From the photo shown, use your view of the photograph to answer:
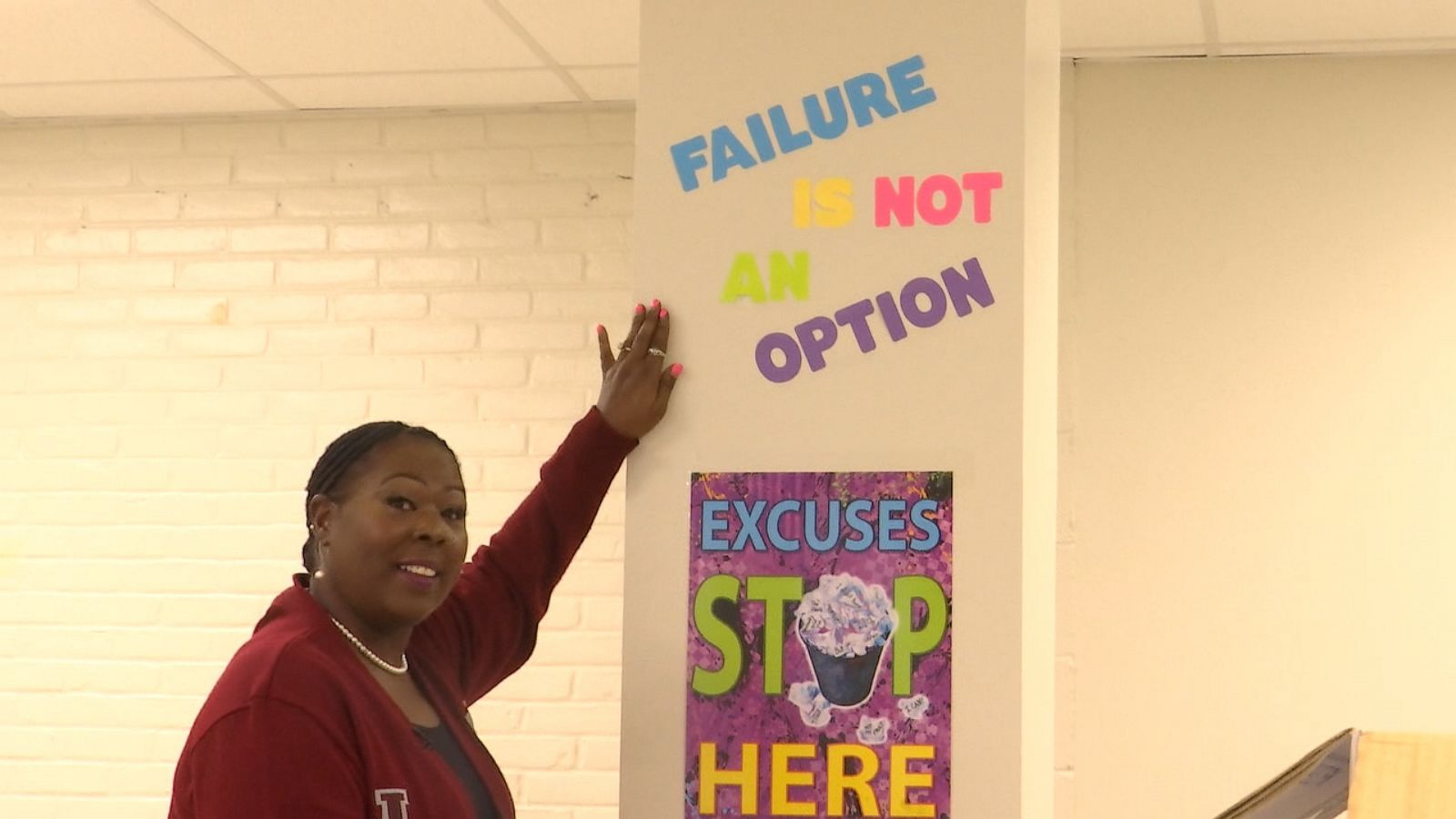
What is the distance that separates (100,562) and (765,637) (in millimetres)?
2675

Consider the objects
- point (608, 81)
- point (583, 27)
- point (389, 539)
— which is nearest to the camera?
point (389, 539)

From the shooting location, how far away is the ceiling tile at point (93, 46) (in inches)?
138

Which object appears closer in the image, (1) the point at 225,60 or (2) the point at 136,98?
(1) the point at 225,60

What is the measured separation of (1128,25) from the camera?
3529 mm

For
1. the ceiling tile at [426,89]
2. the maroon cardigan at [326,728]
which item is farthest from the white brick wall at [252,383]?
the maroon cardigan at [326,728]

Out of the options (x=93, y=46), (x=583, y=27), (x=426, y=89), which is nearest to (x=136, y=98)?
(x=93, y=46)

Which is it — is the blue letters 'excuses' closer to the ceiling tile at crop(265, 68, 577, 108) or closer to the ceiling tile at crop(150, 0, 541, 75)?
the ceiling tile at crop(150, 0, 541, 75)

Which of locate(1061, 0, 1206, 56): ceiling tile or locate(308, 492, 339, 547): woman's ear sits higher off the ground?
locate(1061, 0, 1206, 56): ceiling tile

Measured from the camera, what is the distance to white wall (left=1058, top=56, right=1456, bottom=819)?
3.56 metres

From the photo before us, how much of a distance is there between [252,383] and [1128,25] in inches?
89.8

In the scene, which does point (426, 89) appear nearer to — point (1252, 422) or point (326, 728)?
point (1252, 422)

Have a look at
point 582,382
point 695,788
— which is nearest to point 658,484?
point 695,788

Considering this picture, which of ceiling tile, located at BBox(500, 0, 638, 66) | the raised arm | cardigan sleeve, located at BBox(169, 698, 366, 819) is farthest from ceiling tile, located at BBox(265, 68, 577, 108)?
cardigan sleeve, located at BBox(169, 698, 366, 819)

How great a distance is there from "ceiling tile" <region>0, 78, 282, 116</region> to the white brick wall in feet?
0.25
